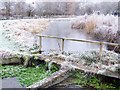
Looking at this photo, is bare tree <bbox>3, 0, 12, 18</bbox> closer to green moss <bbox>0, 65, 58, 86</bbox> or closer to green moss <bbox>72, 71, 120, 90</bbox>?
green moss <bbox>0, 65, 58, 86</bbox>

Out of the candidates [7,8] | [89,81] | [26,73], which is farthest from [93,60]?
[7,8]

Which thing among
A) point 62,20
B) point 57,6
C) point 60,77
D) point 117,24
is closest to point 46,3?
point 57,6

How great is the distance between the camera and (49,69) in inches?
171

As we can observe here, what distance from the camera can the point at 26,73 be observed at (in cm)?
420

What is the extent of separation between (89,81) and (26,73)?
4.59ft

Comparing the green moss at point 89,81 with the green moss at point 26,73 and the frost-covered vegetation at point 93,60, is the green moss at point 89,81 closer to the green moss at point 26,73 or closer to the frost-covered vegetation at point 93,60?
the frost-covered vegetation at point 93,60

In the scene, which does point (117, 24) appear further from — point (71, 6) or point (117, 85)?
point (71, 6)

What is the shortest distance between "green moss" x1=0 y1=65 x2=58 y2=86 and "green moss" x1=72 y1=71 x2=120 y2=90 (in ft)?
2.04

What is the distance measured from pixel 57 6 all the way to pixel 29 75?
1245 cm

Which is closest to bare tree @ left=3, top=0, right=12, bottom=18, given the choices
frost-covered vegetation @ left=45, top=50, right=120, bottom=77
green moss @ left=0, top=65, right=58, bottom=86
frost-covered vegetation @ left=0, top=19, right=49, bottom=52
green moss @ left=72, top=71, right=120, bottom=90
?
frost-covered vegetation @ left=0, top=19, right=49, bottom=52

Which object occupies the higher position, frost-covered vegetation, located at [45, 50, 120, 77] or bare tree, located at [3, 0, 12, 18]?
bare tree, located at [3, 0, 12, 18]

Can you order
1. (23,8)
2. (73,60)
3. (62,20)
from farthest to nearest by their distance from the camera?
(23,8) < (62,20) < (73,60)

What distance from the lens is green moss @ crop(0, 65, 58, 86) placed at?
3.87 metres

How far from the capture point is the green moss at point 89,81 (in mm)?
3602
